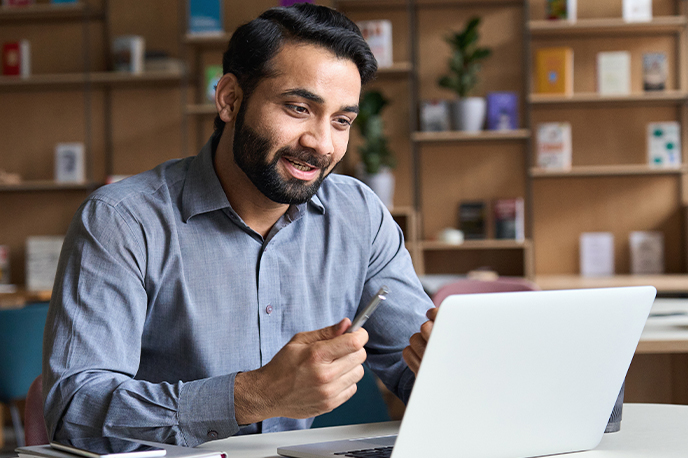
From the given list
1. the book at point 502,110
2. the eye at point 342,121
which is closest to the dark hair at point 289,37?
the eye at point 342,121

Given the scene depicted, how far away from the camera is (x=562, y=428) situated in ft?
2.92

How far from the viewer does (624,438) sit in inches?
39.7

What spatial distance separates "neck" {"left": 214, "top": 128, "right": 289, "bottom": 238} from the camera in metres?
1.38

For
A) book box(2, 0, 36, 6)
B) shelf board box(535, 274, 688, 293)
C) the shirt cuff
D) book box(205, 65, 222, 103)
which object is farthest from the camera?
book box(2, 0, 36, 6)

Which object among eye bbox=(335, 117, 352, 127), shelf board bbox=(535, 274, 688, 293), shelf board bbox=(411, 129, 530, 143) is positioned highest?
shelf board bbox=(411, 129, 530, 143)

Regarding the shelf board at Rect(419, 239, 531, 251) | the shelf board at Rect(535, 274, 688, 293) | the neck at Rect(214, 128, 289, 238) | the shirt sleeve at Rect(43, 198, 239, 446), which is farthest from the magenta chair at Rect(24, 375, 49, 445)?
the shelf board at Rect(419, 239, 531, 251)

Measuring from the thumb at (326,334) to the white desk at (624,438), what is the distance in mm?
164

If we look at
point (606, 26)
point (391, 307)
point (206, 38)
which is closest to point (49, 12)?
point (206, 38)

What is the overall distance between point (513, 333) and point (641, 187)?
402cm

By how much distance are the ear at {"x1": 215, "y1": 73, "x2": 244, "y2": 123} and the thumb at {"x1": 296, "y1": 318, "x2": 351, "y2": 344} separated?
0.63 m

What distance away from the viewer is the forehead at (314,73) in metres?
1.28

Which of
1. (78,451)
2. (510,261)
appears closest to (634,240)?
(510,261)

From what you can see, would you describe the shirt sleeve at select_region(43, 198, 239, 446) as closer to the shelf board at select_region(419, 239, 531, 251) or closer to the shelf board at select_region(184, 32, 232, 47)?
the shelf board at select_region(419, 239, 531, 251)

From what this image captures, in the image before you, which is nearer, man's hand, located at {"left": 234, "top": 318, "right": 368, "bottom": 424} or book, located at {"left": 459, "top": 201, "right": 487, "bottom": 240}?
man's hand, located at {"left": 234, "top": 318, "right": 368, "bottom": 424}
